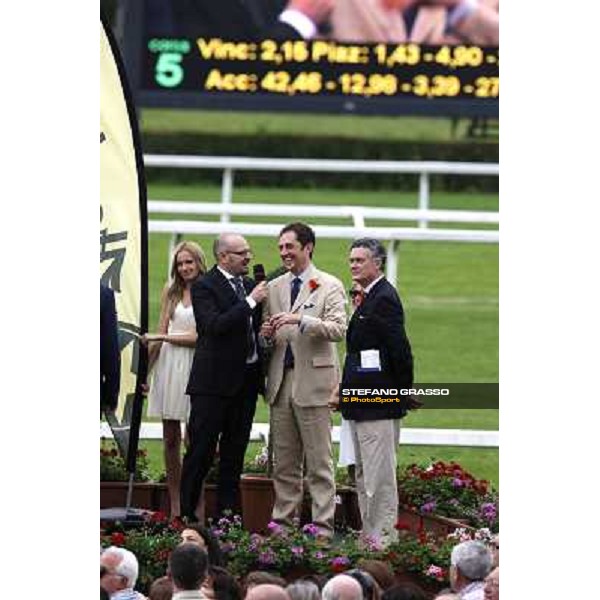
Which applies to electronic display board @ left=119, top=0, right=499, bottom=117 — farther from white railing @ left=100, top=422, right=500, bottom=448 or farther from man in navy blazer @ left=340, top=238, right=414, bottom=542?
man in navy blazer @ left=340, top=238, right=414, bottom=542

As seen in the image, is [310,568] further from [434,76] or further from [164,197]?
[164,197]

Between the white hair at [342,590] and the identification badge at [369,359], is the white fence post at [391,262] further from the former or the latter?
the white hair at [342,590]

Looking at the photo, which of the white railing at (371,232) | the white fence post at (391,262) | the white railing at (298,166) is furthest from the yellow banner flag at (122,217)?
the white railing at (298,166)

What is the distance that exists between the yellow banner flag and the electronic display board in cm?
738

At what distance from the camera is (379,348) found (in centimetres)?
884

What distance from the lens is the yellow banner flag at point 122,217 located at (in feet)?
27.8

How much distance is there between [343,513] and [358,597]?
3.12 metres

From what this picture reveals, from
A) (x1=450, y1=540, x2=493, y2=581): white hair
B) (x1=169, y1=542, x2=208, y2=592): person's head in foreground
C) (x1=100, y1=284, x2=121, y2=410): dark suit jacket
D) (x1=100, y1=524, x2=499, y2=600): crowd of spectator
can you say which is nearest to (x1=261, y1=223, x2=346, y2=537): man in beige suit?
(x1=100, y1=284, x2=121, y2=410): dark suit jacket

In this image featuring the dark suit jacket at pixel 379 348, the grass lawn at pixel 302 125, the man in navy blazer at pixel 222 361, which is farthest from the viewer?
the grass lawn at pixel 302 125

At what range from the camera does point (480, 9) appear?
16.6m

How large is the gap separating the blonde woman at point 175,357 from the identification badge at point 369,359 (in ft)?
2.84
